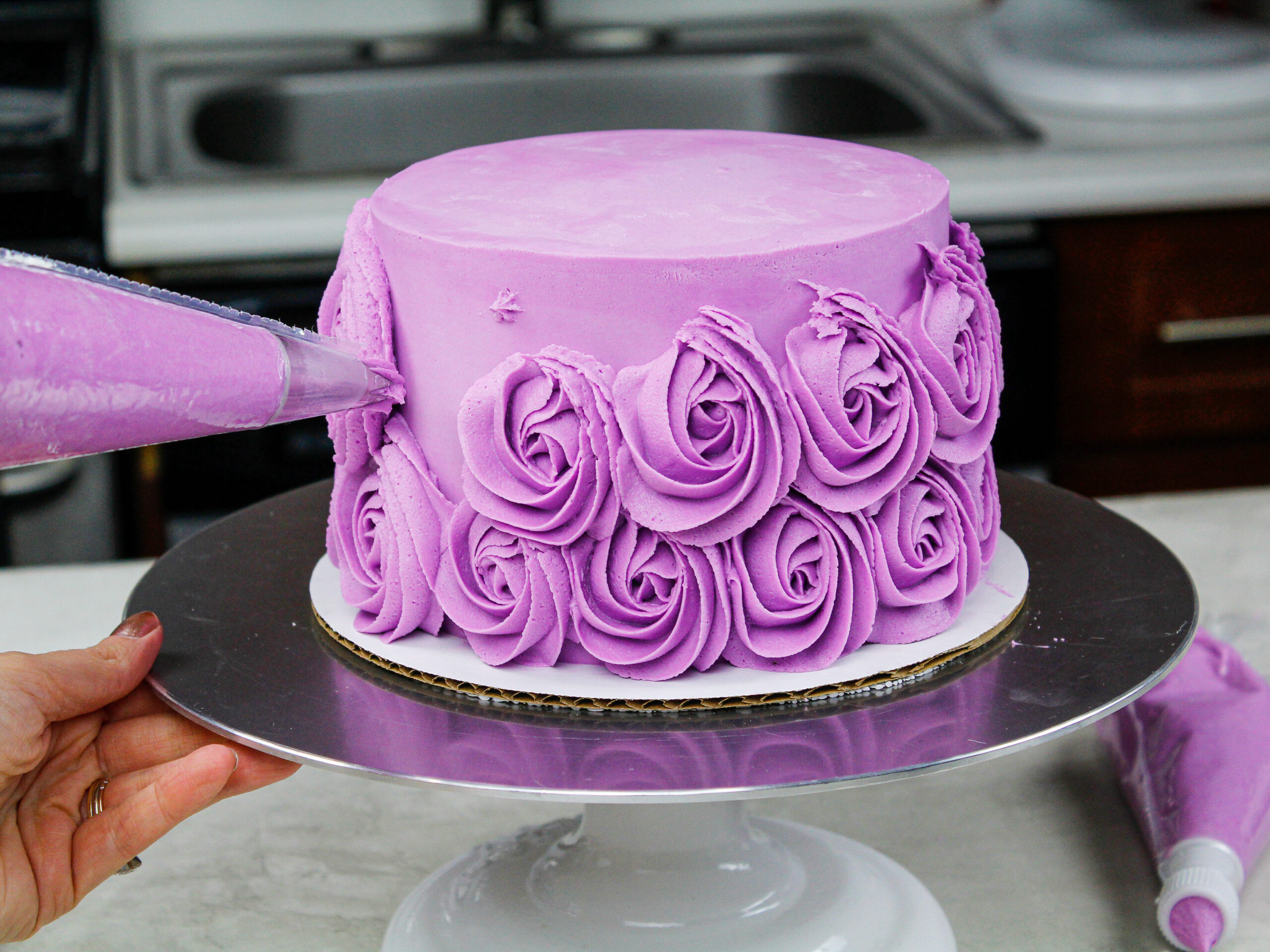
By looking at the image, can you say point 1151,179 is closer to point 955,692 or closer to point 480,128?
point 480,128

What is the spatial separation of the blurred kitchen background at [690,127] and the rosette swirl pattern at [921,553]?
1.10 metres

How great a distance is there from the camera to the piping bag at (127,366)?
645 millimetres

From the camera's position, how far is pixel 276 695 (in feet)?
2.65

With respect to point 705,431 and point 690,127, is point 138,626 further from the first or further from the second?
point 690,127

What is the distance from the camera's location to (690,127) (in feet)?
8.56

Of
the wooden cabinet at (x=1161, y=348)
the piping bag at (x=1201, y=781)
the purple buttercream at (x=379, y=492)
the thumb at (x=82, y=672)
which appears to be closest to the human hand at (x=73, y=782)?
the thumb at (x=82, y=672)

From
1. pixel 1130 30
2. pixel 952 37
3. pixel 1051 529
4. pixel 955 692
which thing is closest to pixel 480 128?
pixel 952 37

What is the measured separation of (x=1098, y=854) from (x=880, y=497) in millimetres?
378

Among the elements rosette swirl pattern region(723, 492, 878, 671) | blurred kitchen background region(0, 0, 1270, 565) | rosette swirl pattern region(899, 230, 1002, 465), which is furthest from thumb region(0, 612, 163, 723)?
blurred kitchen background region(0, 0, 1270, 565)

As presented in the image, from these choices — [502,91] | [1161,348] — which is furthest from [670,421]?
[502,91]

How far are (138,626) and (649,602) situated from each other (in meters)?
0.29

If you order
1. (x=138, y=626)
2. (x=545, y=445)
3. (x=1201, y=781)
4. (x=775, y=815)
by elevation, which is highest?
(x=545, y=445)

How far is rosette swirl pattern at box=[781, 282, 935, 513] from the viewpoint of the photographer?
773mm

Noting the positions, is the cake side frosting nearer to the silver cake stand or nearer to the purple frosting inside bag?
the silver cake stand
